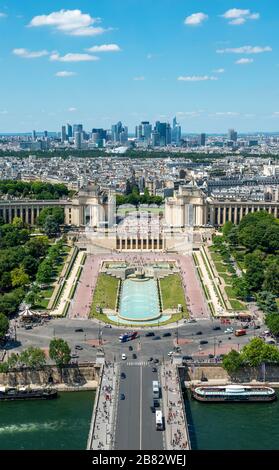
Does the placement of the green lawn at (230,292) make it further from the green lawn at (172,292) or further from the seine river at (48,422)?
the seine river at (48,422)

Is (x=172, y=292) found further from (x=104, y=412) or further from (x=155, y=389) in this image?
(x=104, y=412)

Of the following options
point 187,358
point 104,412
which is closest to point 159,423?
point 104,412

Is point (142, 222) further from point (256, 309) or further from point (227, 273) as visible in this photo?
point (256, 309)

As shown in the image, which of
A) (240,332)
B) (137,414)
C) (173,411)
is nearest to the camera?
(137,414)

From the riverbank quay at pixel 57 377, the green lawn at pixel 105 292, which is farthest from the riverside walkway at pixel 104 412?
the green lawn at pixel 105 292

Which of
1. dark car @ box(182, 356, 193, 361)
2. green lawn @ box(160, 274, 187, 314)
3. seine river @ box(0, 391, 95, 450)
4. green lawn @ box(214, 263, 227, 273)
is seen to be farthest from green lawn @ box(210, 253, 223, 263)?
seine river @ box(0, 391, 95, 450)

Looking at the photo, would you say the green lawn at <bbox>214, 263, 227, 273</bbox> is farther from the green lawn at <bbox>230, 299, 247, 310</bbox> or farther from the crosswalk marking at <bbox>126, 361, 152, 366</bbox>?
the crosswalk marking at <bbox>126, 361, 152, 366</bbox>

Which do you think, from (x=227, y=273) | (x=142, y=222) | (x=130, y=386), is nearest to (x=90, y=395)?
(x=130, y=386)
